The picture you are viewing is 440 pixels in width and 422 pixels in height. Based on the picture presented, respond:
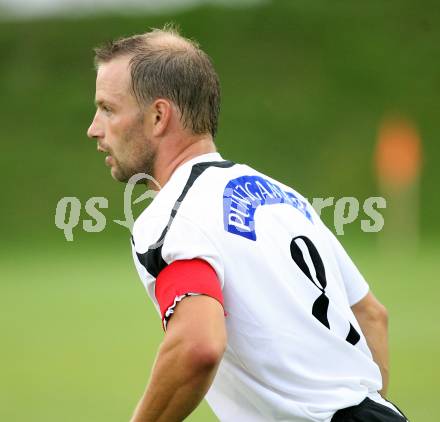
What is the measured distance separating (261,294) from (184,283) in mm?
286

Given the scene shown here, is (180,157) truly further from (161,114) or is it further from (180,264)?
(180,264)

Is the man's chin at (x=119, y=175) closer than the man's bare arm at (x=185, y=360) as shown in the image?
No

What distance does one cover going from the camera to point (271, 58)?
33.2 metres

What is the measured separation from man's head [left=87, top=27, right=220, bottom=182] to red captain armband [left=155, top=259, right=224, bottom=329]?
2.04ft

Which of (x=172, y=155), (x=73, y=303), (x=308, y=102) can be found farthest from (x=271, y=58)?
(x=172, y=155)

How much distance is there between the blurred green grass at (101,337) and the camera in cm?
783

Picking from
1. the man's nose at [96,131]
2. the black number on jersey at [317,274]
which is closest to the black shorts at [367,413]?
the black number on jersey at [317,274]

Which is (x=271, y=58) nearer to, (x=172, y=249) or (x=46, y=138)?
(x=46, y=138)

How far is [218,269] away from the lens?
297cm

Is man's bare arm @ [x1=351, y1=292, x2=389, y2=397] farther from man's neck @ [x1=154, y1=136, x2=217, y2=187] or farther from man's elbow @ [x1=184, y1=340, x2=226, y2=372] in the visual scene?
man's elbow @ [x1=184, y1=340, x2=226, y2=372]

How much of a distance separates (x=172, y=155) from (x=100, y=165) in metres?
26.3

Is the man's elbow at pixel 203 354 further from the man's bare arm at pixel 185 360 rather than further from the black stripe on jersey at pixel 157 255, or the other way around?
the black stripe on jersey at pixel 157 255

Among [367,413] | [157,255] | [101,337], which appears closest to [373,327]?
[367,413]

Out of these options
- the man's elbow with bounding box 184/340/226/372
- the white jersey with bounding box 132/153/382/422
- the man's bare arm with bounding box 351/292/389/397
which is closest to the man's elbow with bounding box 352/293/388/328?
the man's bare arm with bounding box 351/292/389/397
